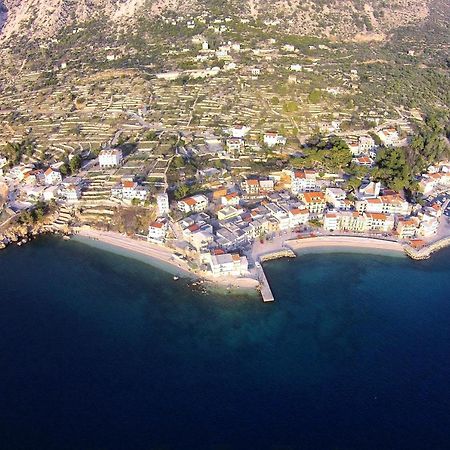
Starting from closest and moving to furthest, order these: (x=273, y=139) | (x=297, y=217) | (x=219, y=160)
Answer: (x=297, y=217) → (x=219, y=160) → (x=273, y=139)

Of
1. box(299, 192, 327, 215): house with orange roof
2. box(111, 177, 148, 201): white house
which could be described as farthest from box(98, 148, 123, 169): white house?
box(299, 192, 327, 215): house with orange roof

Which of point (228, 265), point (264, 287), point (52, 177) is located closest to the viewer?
point (264, 287)

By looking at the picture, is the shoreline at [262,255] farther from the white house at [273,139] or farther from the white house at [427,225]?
the white house at [273,139]

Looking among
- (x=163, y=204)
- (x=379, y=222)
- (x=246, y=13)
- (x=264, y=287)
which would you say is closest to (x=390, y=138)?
(x=379, y=222)

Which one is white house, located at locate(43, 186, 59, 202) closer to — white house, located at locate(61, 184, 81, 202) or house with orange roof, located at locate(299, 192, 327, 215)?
white house, located at locate(61, 184, 81, 202)

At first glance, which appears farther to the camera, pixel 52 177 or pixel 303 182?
pixel 52 177

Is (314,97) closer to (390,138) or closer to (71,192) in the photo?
(390,138)

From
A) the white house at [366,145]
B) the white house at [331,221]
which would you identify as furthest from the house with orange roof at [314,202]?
the white house at [366,145]
